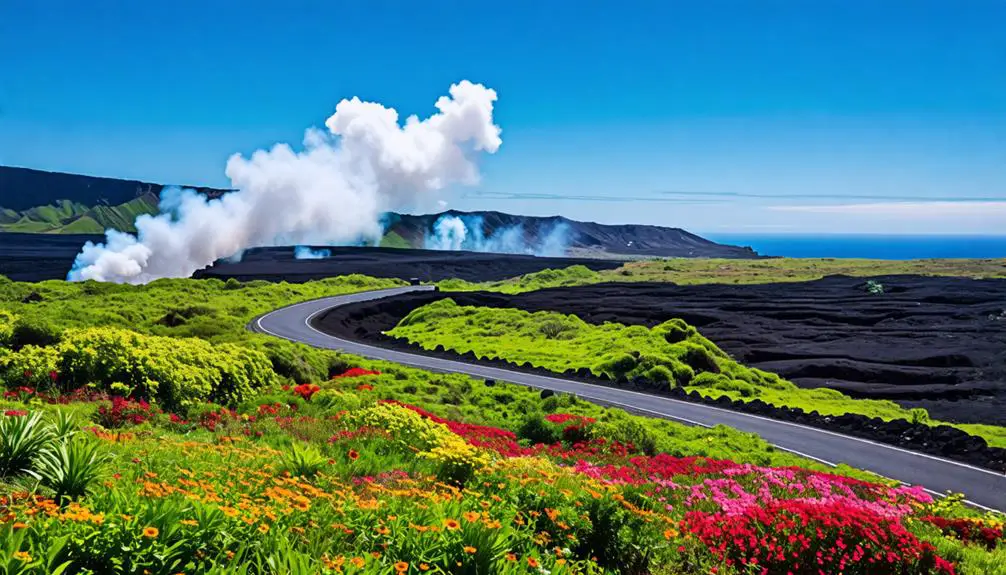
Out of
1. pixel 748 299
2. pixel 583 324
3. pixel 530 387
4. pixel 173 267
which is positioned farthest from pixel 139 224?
pixel 530 387

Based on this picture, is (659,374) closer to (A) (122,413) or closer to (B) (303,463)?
(A) (122,413)

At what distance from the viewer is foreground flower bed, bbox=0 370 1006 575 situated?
5.31 metres

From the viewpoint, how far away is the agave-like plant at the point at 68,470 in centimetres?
670

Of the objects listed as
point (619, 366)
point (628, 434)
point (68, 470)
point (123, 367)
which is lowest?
point (619, 366)

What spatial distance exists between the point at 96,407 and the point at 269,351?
1100 cm

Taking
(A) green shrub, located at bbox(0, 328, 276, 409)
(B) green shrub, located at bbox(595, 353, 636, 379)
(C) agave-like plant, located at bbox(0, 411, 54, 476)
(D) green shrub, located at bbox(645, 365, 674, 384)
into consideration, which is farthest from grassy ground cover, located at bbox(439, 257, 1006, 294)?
(C) agave-like plant, located at bbox(0, 411, 54, 476)

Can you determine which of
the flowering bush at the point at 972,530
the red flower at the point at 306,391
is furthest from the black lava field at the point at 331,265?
the flowering bush at the point at 972,530

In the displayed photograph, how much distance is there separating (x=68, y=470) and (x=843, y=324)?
2604 inches

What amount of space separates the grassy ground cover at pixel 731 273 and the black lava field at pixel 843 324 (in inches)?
589

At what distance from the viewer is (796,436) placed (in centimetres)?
2622

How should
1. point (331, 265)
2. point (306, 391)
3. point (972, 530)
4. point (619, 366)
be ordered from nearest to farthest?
point (972, 530) < point (306, 391) < point (619, 366) < point (331, 265)

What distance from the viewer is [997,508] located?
18438 mm

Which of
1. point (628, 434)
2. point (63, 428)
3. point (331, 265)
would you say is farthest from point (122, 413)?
point (331, 265)

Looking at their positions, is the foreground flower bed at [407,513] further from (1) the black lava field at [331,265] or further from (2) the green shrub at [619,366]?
(1) the black lava field at [331,265]
